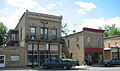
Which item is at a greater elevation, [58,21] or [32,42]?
[58,21]

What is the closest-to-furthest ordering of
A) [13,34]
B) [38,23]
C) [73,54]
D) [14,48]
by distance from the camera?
[14,48], [38,23], [13,34], [73,54]

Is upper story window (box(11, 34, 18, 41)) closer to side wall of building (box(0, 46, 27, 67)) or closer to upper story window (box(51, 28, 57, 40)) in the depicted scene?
side wall of building (box(0, 46, 27, 67))

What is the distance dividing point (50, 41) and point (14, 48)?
6766 mm

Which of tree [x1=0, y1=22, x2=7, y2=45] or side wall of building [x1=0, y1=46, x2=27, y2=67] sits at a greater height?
tree [x1=0, y1=22, x2=7, y2=45]

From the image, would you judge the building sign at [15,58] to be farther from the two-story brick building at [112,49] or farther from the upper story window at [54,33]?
the two-story brick building at [112,49]

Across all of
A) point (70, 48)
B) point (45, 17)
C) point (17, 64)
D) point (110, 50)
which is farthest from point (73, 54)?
point (17, 64)

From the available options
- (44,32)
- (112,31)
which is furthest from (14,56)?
(112,31)

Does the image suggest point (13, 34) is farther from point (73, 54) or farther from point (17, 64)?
point (73, 54)

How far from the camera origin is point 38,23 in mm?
39531

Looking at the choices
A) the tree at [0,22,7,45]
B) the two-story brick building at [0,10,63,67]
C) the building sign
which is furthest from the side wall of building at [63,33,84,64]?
the tree at [0,22,7,45]

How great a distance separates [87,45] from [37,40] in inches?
463

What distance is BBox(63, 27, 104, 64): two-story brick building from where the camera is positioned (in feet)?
147

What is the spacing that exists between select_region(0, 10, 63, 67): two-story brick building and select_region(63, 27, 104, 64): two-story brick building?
6.01 m

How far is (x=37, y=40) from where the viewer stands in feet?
126
